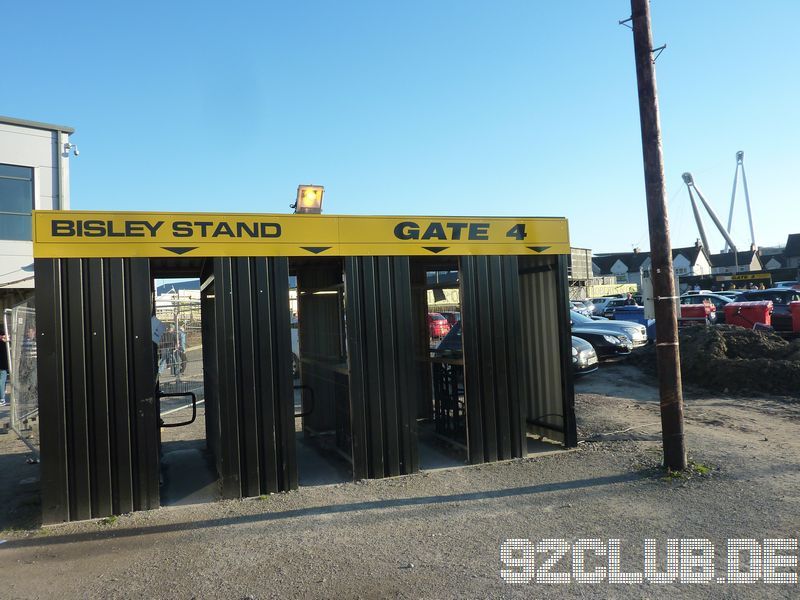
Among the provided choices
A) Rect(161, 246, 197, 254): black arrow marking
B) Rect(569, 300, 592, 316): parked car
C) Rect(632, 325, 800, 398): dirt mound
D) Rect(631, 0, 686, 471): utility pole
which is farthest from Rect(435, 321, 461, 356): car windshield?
Rect(569, 300, 592, 316): parked car

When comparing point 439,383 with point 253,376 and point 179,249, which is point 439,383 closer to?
point 253,376

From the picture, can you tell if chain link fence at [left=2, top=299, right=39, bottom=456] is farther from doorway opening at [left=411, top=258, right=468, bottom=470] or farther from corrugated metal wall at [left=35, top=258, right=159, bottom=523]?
doorway opening at [left=411, top=258, right=468, bottom=470]

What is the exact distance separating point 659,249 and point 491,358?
224 centimetres

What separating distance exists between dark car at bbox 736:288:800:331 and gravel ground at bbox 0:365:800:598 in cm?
1334

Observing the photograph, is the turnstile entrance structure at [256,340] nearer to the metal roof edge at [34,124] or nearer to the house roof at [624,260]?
the metal roof edge at [34,124]

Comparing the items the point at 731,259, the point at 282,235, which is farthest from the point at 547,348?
the point at 731,259

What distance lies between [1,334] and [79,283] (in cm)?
1216

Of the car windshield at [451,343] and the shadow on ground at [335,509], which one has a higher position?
the car windshield at [451,343]

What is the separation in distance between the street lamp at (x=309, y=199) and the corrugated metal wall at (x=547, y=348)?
122 inches

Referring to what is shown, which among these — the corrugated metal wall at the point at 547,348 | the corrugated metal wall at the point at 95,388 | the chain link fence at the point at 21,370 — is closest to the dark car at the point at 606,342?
the corrugated metal wall at the point at 547,348

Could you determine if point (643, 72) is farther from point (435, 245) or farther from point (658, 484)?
point (658, 484)

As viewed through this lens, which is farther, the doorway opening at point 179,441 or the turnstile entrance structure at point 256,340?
the doorway opening at point 179,441

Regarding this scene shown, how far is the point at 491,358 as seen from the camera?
7.02 m

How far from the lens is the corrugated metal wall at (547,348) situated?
7469mm
